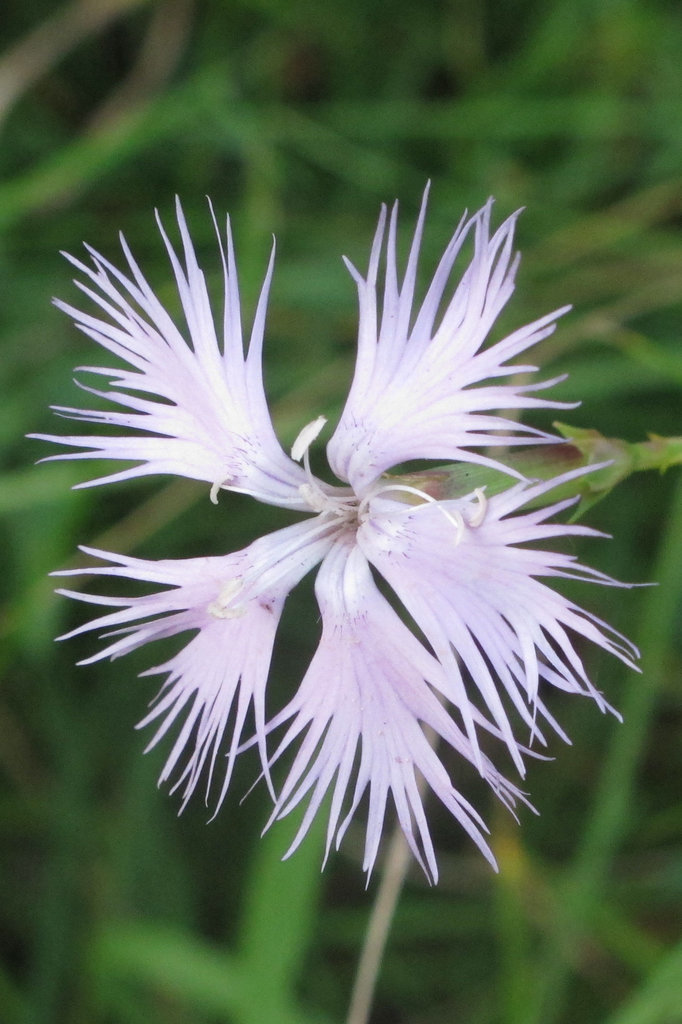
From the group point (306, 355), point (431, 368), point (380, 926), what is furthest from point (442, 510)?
point (306, 355)

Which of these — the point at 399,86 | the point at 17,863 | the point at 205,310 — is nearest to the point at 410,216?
the point at 399,86

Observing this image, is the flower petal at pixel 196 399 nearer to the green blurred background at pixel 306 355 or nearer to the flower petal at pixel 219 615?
the flower petal at pixel 219 615

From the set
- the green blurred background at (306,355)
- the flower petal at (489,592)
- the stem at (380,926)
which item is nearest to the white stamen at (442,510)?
the flower petal at (489,592)

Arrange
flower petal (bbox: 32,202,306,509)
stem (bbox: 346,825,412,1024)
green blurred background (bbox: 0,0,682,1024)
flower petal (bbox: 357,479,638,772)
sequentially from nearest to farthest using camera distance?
flower petal (bbox: 357,479,638,772) → flower petal (bbox: 32,202,306,509) → stem (bbox: 346,825,412,1024) → green blurred background (bbox: 0,0,682,1024)

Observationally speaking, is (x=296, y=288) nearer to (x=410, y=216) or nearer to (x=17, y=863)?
(x=410, y=216)

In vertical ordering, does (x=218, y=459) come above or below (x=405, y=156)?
below

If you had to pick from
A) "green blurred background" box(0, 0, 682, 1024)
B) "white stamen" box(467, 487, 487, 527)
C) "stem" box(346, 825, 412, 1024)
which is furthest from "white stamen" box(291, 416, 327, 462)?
"green blurred background" box(0, 0, 682, 1024)

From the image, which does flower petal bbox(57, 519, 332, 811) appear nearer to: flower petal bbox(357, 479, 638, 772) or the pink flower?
the pink flower
